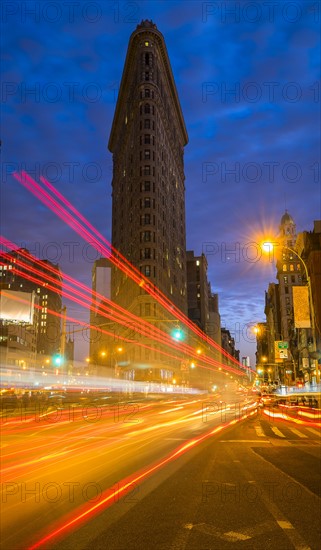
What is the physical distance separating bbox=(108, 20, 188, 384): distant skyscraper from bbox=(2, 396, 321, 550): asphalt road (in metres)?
76.1

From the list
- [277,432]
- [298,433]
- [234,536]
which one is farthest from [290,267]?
[234,536]

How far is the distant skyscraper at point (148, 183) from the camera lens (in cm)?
9831

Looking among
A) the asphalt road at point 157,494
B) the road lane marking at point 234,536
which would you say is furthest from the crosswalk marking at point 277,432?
the road lane marking at point 234,536

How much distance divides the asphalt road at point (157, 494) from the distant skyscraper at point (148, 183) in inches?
2998

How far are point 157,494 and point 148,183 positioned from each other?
317ft

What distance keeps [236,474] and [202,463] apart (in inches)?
70.5

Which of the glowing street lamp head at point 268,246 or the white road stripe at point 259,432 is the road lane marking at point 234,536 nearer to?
the white road stripe at point 259,432

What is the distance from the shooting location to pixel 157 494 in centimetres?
866

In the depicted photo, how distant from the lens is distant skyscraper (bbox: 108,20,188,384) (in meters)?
98.3

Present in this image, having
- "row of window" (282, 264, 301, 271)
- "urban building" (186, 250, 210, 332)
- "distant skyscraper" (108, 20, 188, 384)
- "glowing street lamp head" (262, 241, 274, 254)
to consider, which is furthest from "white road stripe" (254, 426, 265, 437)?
"urban building" (186, 250, 210, 332)

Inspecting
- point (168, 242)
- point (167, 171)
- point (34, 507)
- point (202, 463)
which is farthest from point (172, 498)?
point (167, 171)

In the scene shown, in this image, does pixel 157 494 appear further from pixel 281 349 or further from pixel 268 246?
pixel 281 349

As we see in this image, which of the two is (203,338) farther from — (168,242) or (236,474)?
(236,474)

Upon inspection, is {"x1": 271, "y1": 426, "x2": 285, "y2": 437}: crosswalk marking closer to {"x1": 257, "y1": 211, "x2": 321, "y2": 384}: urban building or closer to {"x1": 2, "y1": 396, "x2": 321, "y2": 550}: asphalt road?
{"x1": 2, "y1": 396, "x2": 321, "y2": 550}: asphalt road
